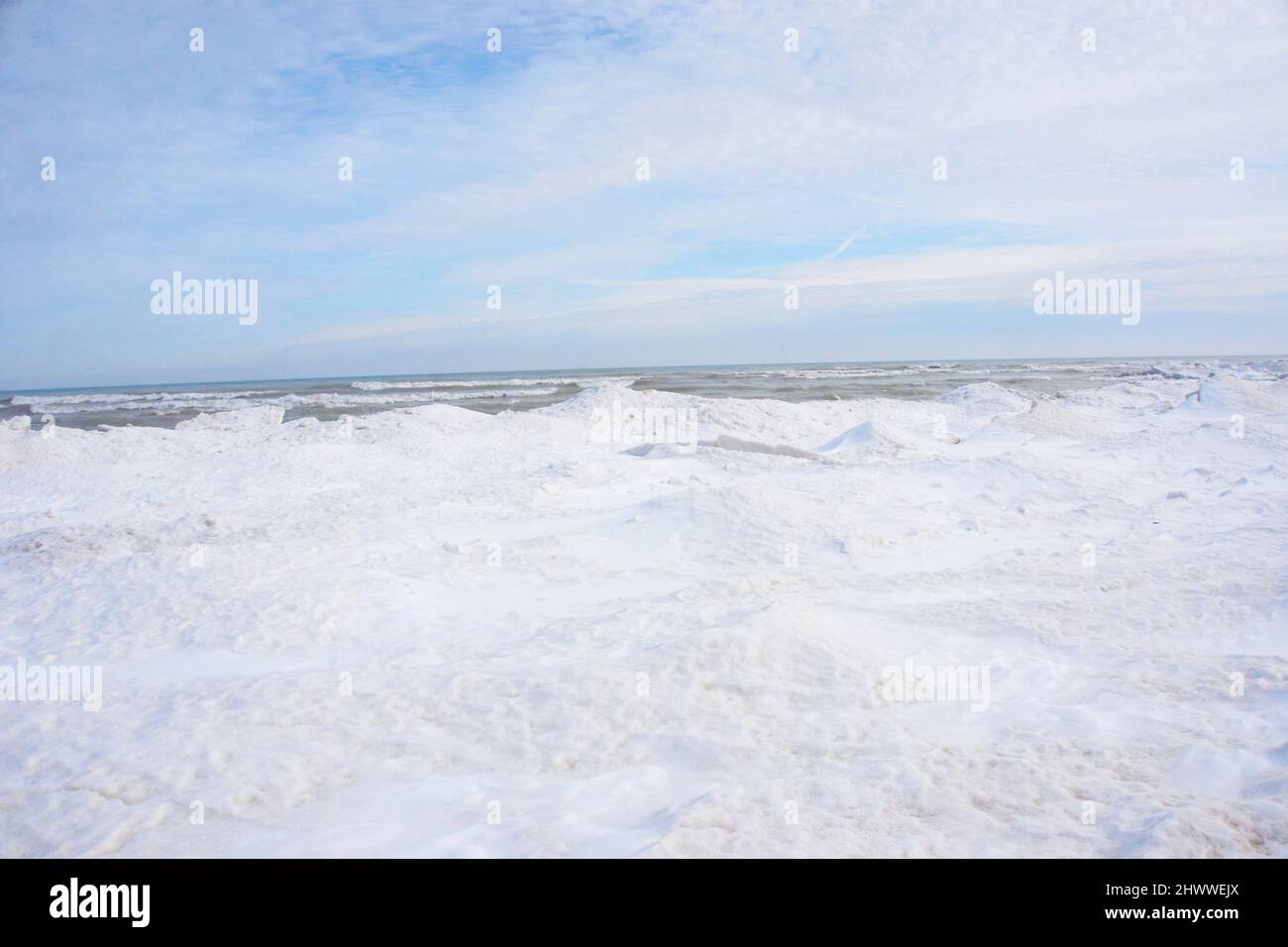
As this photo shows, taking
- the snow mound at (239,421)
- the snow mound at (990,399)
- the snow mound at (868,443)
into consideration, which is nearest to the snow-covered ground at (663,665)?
the snow mound at (868,443)

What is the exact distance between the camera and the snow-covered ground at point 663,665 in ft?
14.3

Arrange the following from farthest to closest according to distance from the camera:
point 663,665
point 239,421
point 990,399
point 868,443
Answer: point 990,399, point 239,421, point 868,443, point 663,665

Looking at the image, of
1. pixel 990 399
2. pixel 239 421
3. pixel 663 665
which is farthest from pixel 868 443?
pixel 239 421

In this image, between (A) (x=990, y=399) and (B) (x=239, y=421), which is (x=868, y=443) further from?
(B) (x=239, y=421)

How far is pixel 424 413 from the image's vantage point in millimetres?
25219

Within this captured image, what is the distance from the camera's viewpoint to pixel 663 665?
6.37 m

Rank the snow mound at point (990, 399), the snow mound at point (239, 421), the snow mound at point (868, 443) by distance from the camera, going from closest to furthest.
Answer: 1. the snow mound at point (868, 443)
2. the snow mound at point (239, 421)
3. the snow mound at point (990, 399)

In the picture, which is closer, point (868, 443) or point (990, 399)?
point (868, 443)

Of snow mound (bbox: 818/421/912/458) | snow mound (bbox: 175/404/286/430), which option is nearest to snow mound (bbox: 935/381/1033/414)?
snow mound (bbox: 818/421/912/458)

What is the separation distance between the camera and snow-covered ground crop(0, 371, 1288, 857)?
14.3 feet

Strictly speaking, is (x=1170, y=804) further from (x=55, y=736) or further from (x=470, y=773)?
(x=55, y=736)

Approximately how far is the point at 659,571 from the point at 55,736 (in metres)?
6.35

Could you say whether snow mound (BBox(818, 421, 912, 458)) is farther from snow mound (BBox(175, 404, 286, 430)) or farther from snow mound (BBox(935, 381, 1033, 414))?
snow mound (BBox(175, 404, 286, 430))

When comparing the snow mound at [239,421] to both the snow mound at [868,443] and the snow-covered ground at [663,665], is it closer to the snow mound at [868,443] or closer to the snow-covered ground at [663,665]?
the snow-covered ground at [663,665]
